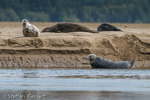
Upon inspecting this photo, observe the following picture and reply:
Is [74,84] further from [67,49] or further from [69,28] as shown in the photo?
[69,28]

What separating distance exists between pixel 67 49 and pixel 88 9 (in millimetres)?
43909

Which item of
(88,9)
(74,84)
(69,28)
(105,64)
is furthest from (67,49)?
(88,9)

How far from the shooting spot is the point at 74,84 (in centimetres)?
1465

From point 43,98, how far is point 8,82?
9.51 ft

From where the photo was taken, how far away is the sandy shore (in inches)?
792

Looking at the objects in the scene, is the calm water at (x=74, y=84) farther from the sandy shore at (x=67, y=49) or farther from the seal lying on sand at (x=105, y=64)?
the sandy shore at (x=67, y=49)

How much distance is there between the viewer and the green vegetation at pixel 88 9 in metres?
62.4

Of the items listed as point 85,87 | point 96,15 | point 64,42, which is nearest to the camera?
point 85,87

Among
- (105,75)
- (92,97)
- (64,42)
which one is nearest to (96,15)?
(64,42)

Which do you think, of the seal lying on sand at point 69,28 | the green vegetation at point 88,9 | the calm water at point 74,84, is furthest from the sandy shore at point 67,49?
the green vegetation at point 88,9

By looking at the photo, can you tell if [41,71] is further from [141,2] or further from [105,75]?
[141,2]

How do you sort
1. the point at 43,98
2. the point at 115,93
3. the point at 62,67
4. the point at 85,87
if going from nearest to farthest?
the point at 43,98 < the point at 115,93 < the point at 85,87 < the point at 62,67

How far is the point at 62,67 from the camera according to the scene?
19.6m

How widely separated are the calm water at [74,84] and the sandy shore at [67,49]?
6.44 ft
